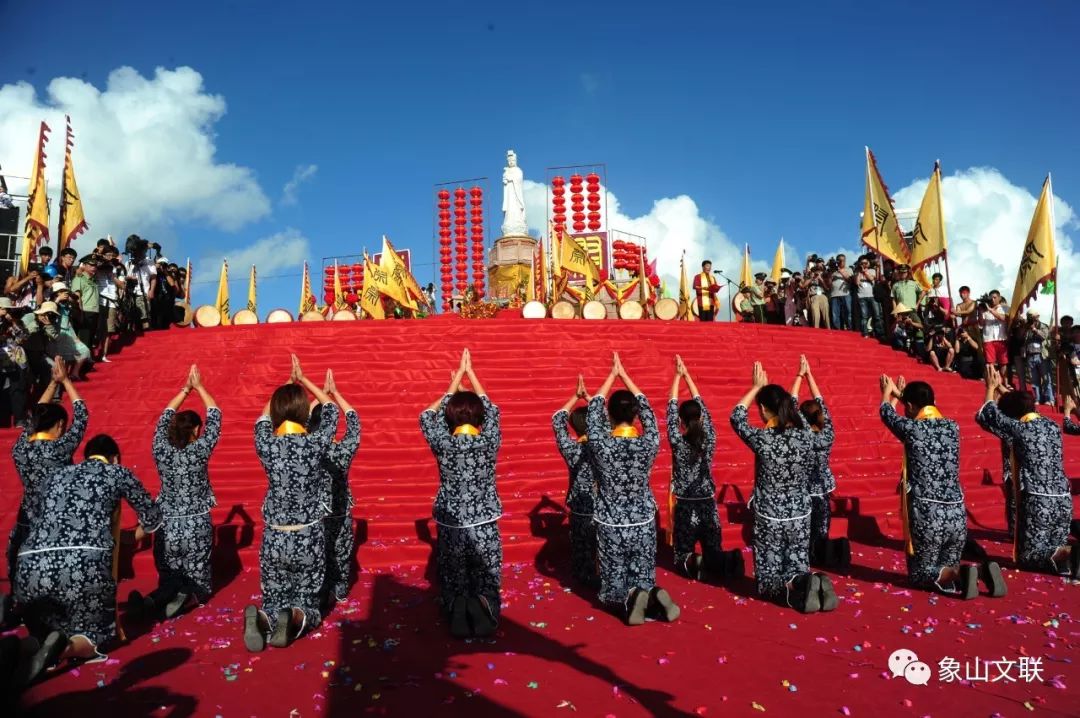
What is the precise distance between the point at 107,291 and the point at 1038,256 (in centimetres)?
1443

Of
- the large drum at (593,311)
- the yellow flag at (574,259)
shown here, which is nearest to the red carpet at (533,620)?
the large drum at (593,311)

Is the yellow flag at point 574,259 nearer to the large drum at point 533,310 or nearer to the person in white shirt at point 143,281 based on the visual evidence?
the large drum at point 533,310

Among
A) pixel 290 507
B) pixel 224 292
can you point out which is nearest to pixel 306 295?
pixel 224 292

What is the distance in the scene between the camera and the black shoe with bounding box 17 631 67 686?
315 centimetres

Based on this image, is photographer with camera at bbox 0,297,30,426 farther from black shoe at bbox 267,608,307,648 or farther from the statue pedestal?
the statue pedestal

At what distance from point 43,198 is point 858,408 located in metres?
12.8

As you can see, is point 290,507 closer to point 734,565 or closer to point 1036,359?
point 734,565

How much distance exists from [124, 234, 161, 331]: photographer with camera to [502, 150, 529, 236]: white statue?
61.1 feet

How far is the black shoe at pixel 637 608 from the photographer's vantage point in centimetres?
411

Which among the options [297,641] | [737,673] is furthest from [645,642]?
[297,641]

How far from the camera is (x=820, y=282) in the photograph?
14.2 metres

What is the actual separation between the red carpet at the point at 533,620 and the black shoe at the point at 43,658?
123 mm

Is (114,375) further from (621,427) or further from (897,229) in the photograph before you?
(897,229)

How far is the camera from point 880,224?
12.6 meters
